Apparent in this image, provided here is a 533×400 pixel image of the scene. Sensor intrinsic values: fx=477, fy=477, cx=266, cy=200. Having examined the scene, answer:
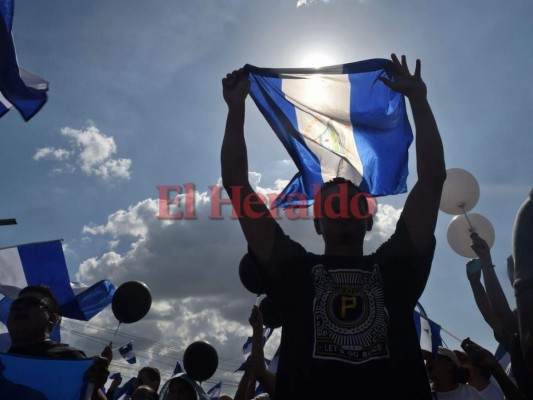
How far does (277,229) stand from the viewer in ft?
7.48

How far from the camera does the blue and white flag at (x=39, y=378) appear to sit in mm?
3166

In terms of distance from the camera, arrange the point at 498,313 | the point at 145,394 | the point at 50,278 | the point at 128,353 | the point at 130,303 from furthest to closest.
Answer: the point at 128,353 < the point at 50,278 < the point at 130,303 < the point at 145,394 < the point at 498,313

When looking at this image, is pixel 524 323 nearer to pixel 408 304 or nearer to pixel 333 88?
A: pixel 408 304

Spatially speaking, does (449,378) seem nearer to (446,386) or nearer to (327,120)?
(446,386)

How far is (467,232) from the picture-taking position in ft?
23.5

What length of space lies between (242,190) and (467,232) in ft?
19.0

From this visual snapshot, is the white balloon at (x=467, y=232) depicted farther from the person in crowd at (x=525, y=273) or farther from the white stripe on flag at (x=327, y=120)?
the person in crowd at (x=525, y=273)

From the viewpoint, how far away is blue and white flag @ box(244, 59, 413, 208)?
4.28 meters

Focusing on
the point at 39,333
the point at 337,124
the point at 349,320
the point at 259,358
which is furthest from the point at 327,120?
the point at 39,333

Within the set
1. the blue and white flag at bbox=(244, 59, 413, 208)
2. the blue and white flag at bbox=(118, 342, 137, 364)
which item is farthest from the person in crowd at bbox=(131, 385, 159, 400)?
the blue and white flag at bbox=(118, 342, 137, 364)

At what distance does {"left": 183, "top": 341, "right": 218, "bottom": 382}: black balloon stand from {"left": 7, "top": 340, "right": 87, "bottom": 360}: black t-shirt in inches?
102

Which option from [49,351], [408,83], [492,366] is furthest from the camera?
[492,366]

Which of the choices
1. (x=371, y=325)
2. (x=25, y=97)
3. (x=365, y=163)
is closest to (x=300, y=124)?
(x=365, y=163)

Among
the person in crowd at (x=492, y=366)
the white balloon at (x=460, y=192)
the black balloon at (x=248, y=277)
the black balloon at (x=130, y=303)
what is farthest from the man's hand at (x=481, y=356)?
the black balloon at (x=130, y=303)
